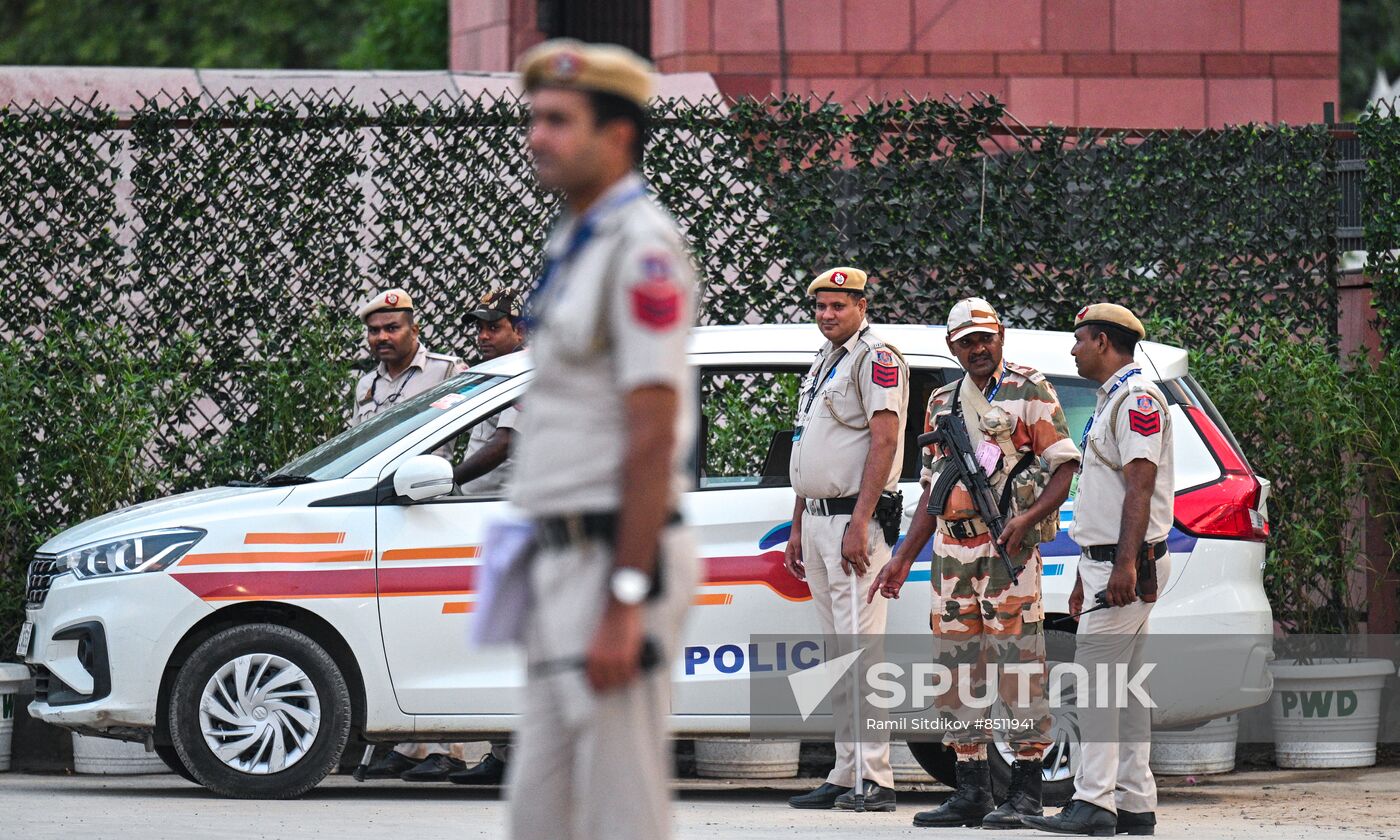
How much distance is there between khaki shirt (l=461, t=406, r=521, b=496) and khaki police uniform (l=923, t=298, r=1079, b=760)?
1930mm

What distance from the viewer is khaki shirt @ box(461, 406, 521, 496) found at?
882 cm

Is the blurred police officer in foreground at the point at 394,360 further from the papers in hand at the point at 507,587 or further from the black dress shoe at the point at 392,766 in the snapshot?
the papers in hand at the point at 507,587

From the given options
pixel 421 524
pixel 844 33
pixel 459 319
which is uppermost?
pixel 844 33

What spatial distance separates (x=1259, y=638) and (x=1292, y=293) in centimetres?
348

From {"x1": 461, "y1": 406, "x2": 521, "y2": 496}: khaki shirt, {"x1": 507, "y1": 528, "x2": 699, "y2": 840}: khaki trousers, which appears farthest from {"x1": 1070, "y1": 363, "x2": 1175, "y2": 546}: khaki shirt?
{"x1": 507, "y1": 528, "x2": 699, "y2": 840}: khaki trousers

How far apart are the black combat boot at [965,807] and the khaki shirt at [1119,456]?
1.09 meters

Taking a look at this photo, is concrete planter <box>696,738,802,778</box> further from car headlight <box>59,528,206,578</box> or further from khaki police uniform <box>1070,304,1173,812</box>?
car headlight <box>59,528,206,578</box>

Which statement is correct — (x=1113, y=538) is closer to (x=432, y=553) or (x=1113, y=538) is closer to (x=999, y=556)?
(x=999, y=556)

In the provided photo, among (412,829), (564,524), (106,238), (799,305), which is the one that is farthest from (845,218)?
(564,524)

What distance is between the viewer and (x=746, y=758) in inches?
381

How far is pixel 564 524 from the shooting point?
3.79 meters

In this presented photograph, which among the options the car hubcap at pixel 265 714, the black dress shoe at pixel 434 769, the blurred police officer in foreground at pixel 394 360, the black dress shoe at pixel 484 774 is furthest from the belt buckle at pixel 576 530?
the blurred police officer in foreground at pixel 394 360

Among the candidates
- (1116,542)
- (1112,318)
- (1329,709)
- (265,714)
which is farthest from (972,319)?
(1329,709)

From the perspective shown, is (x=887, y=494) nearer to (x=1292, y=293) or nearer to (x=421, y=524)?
(x=421, y=524)
